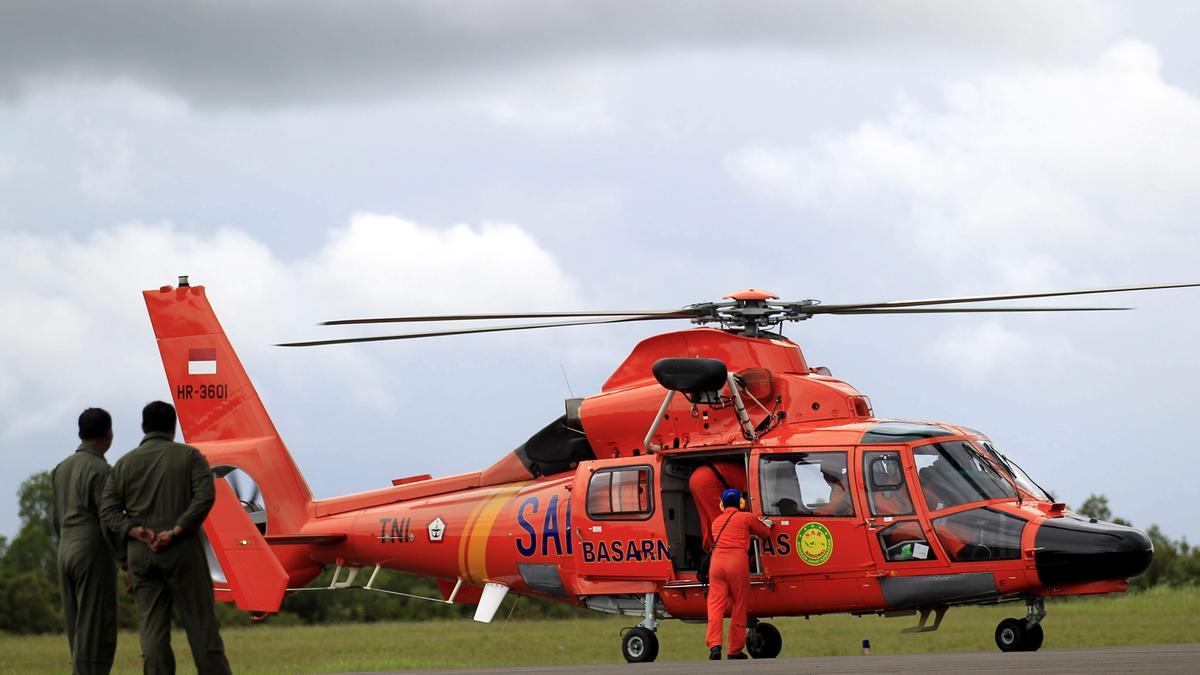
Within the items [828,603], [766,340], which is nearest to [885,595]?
[828,603]

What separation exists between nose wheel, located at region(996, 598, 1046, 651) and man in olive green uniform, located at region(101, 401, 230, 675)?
308 inches

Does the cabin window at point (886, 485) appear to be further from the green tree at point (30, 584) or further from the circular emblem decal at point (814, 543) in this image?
the green tree at point (30, 584)

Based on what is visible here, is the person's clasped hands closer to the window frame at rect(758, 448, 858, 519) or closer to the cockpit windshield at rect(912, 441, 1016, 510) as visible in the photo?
the window frame at rect(758, 448, 858, 519)

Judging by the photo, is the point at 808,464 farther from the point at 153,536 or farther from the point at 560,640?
the point at 560,640

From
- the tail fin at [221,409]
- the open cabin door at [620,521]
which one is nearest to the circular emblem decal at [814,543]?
the open cabin door at [620,521]

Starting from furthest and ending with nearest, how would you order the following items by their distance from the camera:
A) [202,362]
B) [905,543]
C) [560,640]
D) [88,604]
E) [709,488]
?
[560,640], [202,362], [709,488], [905,543], [88,604]

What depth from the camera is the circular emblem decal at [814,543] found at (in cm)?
1505

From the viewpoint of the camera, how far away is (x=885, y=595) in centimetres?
1485

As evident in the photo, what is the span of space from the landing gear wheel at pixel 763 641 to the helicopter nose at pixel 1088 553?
3458mm

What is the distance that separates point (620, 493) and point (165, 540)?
23.3 ft

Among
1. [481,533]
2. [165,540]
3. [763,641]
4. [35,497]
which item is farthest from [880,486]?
[35,497]

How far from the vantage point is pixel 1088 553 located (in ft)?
45.4

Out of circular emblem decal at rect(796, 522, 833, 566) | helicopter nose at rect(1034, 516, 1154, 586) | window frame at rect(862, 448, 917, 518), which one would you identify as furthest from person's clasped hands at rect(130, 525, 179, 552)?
helicopter nose at rect(1034, 516, 1154, 586)

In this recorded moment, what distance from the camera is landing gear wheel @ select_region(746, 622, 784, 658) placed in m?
16.4
